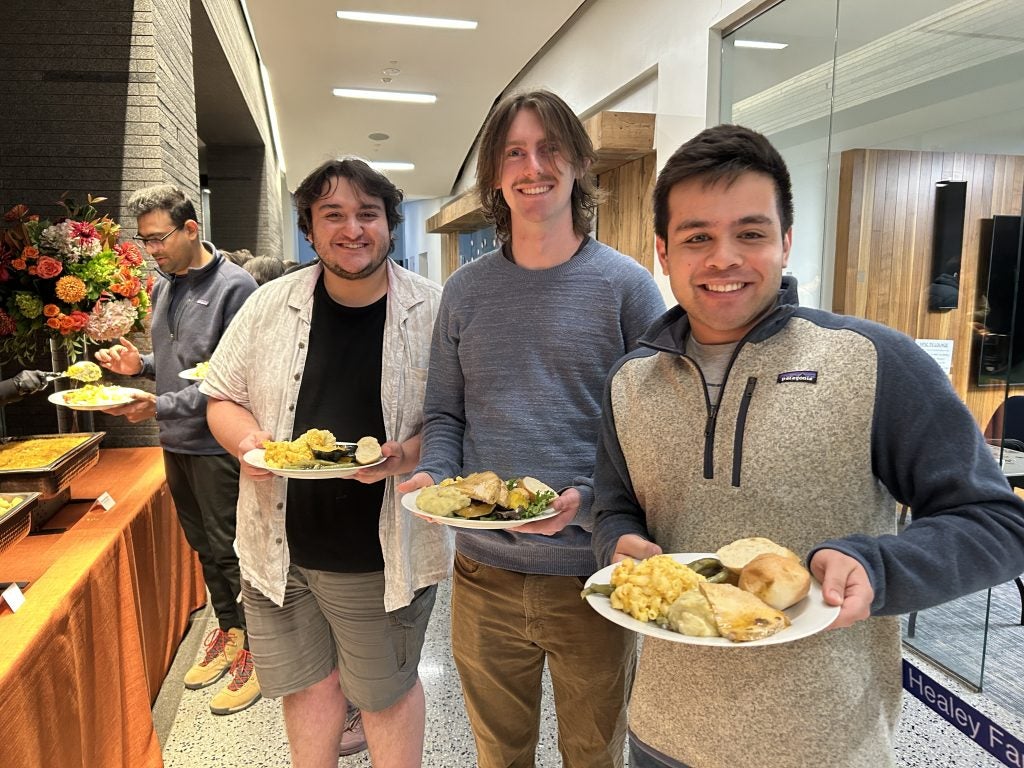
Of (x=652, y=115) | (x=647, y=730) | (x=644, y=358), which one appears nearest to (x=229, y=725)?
(x=647, y=730)

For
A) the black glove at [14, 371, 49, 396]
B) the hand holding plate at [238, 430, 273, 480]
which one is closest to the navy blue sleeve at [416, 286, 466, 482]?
the hand holding plate at [238, 430, 273, 480]

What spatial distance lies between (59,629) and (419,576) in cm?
82

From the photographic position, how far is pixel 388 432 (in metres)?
1.68

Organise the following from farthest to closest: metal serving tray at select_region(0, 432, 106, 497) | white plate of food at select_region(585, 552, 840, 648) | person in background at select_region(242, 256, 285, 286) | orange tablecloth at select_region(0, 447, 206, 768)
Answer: person in background at select_region(242, 256, 285, 286) → metal serving tray at select_region(0, 432, 106, 497) → orange tablecloth at select_region(0, 447, 206, 768) → white plate of food at select_region(585, 552, 840, 648)

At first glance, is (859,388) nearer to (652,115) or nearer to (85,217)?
(85,217)

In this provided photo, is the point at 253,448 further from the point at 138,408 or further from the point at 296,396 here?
the point at 138,408

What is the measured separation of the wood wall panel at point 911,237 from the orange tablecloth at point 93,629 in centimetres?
308

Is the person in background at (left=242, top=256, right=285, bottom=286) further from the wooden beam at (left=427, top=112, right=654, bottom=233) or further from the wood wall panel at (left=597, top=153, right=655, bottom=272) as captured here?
the wood wall panel at (left=597, top=153, right=655, bottom=272)

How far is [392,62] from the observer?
288 inches

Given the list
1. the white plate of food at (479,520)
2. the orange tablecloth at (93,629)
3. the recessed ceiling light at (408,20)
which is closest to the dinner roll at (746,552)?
the white plate of food at (479,520)

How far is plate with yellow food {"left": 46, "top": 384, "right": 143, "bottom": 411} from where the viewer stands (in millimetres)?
2414

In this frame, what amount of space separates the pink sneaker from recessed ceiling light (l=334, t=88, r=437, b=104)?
7813 mm

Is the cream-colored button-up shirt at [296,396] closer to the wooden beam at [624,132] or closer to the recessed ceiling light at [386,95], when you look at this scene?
the wooden beam at [624,132]

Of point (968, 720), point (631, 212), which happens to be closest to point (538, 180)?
point (968, 720)
